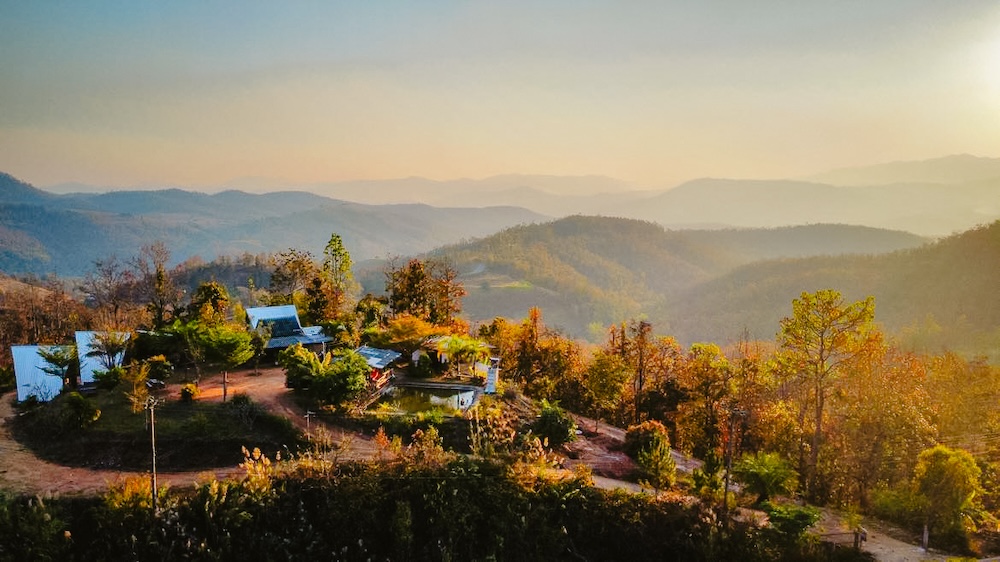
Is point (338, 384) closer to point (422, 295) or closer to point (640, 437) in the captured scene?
point (640, 437)

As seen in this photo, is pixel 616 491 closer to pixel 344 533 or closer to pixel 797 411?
pixel 344 533

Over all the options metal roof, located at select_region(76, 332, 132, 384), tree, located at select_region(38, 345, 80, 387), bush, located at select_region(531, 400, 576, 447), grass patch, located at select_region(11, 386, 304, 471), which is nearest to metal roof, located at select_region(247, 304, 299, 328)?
metal roof, located at select_region(76, 332, 132, 384)

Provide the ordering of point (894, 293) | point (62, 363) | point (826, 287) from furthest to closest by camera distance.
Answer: point (826, 287), point (894, 293), point (62, 363)

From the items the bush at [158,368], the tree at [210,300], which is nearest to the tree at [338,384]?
the bush at [158,368]

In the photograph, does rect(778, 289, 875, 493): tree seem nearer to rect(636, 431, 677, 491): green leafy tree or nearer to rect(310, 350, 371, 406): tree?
rect(636, 431, 677, 491): green leafy tree

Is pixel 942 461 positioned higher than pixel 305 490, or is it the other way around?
pixel 942 461

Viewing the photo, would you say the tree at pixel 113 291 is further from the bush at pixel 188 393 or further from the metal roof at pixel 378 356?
the metal roof at pixel 378 356

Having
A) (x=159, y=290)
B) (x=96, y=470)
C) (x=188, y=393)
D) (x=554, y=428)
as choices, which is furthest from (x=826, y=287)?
(x=96, y=470)

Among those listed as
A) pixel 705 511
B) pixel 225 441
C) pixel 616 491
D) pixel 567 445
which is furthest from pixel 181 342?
pixel 705 511
